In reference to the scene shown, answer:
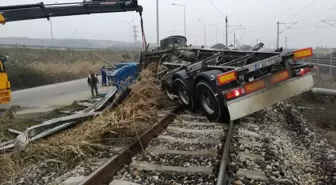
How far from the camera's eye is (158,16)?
35.8 metres

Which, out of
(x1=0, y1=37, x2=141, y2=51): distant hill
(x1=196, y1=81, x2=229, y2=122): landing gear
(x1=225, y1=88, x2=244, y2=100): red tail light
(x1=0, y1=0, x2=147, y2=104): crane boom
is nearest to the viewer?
(x1=225, y1=88, x2=244, y2=100): red tail light

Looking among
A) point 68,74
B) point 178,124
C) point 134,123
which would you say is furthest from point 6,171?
point 68,74

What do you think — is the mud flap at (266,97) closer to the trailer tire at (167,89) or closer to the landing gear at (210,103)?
the landing gear at (210,103)

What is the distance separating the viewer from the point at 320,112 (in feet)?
32.5

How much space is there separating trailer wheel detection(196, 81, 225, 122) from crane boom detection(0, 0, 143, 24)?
7.63m

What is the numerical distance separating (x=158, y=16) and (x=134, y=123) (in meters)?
30.6

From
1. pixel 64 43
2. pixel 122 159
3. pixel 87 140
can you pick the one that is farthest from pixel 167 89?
pixel 64 43

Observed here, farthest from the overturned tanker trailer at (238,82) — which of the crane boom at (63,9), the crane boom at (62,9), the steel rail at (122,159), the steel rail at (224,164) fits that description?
the crane boom at (62,9)

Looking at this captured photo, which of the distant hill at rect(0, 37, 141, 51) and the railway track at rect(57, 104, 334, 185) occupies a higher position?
the distant hill at rect(0, 37, 141, 51)

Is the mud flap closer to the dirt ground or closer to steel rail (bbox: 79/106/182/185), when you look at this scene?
the dirt ground

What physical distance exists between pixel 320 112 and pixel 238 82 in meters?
4.61

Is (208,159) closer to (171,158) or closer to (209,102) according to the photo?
(171,158)

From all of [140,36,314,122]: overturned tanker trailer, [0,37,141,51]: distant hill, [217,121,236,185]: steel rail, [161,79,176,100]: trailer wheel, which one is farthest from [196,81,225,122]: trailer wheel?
[0,37,141,51]: distant hill

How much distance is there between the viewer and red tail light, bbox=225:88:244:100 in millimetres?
6344
